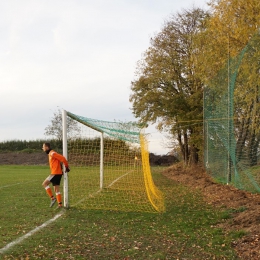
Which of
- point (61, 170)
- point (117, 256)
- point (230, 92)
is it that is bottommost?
point (117, 256)

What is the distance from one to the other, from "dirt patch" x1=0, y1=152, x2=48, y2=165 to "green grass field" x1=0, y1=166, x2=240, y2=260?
29.6 meters

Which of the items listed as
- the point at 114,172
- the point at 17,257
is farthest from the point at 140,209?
the point at 114,172

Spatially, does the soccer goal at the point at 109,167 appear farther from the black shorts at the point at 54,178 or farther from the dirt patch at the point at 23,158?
the dirt patch at the point at 23,158

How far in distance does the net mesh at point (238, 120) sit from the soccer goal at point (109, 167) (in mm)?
2453

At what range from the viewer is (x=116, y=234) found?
6.76 metres

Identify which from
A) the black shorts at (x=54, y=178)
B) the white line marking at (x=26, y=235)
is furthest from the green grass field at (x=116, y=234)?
the black shorts at (x=54, y=178)

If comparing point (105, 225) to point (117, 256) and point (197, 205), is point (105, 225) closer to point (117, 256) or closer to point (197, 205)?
point (117, 256)

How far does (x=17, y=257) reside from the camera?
531cm

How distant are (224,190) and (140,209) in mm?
3526

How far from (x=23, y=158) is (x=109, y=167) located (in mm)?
27345

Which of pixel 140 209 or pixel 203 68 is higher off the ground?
pixel 203 68

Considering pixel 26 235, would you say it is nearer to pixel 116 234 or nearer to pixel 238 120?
pixel 116 234

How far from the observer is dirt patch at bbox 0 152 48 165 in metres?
38.8

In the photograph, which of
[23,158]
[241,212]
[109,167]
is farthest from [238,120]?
[23,158]
